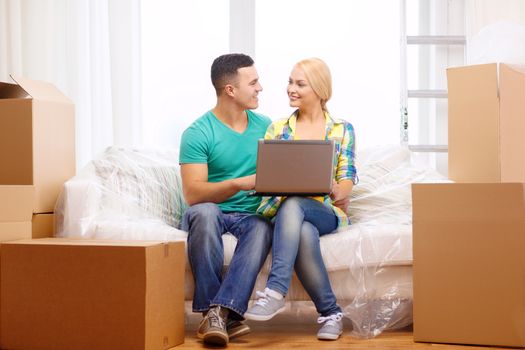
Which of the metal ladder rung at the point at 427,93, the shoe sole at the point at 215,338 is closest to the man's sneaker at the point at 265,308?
the shoe sole at the point at 215,338

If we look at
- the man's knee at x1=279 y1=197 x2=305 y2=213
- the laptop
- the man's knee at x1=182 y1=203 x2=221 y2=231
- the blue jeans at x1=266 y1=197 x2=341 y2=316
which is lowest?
the blue jeans at x1=266 y1=197 x2=341 y2=316

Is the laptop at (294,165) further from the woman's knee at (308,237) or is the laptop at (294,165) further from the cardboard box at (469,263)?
the cardboard box at (469,263)

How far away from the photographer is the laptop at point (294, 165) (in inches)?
91.0

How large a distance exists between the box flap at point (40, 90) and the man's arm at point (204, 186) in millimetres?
533

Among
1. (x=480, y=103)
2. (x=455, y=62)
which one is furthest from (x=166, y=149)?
(x=455, y=62)

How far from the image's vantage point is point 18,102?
263 cm

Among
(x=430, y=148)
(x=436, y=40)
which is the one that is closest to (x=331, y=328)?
(x=430, y=148)

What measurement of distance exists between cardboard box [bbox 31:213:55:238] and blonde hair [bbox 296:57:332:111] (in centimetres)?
95

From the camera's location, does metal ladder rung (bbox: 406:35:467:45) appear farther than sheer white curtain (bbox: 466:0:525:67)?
Yes

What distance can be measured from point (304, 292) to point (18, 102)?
1.10 m

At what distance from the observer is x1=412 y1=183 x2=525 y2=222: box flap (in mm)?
2223

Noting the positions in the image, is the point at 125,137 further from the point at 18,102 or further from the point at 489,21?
the point at 489,21

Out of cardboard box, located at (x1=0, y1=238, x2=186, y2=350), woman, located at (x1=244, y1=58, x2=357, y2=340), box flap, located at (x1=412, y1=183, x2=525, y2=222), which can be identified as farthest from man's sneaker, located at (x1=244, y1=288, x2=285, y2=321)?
box flap, located at (x1=412, y1=183, x2=525, y2=222)

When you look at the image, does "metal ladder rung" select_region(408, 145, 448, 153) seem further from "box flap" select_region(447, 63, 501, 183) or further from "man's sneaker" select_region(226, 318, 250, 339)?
"man's sneaker" select_region(226, 318, 250, 339)
